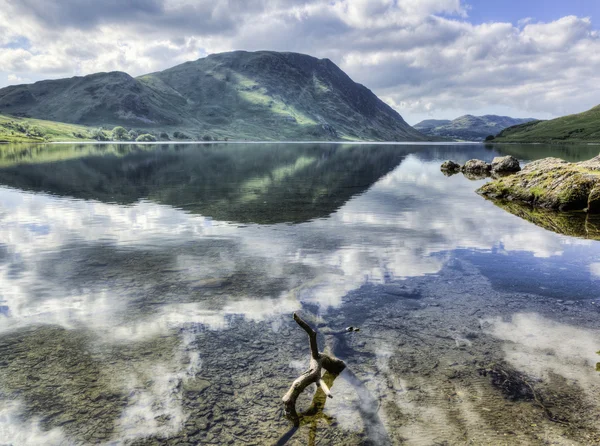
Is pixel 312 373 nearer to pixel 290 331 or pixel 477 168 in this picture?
pixel 290 331

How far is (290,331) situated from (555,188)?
37452 millimetres

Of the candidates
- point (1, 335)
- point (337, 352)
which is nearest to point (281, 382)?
point (337, 352)

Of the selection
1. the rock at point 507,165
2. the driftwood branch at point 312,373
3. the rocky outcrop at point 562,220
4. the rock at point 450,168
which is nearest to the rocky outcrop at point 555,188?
the rocky outcrop at point 562,220

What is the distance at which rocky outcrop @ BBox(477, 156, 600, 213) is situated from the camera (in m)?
36.7

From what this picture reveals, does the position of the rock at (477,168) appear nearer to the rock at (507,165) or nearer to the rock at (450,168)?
the rock at (450,168)

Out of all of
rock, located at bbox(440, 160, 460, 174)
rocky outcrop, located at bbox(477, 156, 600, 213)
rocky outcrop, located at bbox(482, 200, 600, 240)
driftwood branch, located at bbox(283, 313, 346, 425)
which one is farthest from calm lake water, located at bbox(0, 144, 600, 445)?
rock, located at bbox(440, 160, 460, 174)

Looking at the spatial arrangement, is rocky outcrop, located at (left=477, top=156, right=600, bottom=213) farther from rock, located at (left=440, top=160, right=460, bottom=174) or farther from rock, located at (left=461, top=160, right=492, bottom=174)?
rock, located at (left=440, top=160, right=460, bottom=174)

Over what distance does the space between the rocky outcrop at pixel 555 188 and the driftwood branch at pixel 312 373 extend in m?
35.9

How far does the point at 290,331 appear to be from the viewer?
13.3 meters

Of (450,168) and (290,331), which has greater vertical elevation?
(450,168)

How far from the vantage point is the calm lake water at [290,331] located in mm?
9109

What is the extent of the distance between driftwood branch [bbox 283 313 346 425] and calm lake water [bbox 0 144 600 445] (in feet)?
1.22

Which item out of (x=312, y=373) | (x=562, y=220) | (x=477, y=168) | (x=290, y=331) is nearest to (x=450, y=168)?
(x=477, y=168)

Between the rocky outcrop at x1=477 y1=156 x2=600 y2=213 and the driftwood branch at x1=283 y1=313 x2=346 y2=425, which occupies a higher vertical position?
the rocky outcrop at x1=477 y1=156 x2=600 y2=213
